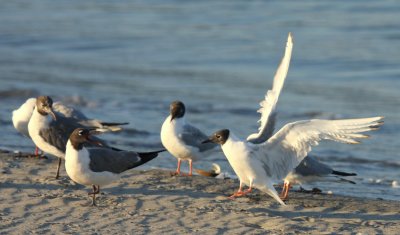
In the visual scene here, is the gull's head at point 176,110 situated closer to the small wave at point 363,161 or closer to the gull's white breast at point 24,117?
the gull's white breast at point 24,117

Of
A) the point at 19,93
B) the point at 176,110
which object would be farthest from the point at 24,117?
the point at 19,93

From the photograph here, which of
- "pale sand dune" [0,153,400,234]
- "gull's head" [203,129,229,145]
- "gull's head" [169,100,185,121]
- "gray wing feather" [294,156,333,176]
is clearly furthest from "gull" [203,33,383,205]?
"gull's head" [169,100,185,121]

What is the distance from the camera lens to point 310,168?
9922mm

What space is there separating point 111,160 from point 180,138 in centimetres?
176

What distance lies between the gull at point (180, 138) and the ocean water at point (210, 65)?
2.94ft

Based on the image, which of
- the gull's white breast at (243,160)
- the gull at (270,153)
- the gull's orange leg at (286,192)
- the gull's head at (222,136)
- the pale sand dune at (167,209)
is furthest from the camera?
the gull's orange leg at (286,192)

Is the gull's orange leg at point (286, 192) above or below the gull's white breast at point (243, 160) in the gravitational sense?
below

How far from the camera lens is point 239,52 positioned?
20719 mm

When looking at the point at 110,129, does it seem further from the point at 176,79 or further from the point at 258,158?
the point at 176,79

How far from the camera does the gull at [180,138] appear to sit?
10727 millimetres

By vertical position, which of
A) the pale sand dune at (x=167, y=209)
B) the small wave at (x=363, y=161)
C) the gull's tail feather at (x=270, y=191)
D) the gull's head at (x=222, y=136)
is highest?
the gull's head at (x=222, y=136)

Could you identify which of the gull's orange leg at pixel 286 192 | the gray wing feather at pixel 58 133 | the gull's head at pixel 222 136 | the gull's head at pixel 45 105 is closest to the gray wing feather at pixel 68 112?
the gray wing feather at pixel 58 133

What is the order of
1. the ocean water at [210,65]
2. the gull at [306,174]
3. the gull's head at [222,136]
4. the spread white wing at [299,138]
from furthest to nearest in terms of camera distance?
the ocean water at [210,65], the gull at [306,174], the gull's head at [222,136], the spread white wing at [299,138]

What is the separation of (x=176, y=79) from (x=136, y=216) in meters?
10.1
